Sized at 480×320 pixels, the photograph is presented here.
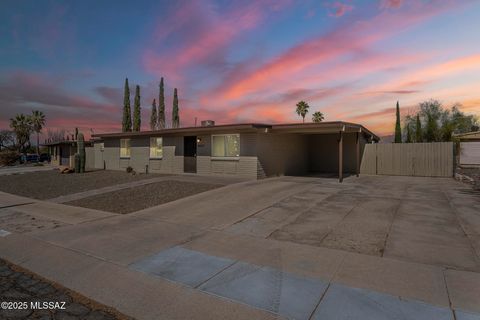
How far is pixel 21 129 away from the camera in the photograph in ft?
193

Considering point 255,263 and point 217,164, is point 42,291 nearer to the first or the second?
point 255,263

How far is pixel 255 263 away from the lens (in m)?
4.81

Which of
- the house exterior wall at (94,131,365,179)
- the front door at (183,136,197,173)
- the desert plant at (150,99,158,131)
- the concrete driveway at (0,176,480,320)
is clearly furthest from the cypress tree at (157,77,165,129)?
the concrete driveway at (0,176,480,320)

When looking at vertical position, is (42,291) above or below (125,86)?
below

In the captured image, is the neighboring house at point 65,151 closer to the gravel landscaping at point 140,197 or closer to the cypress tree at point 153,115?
the cypress tree at point 153,115

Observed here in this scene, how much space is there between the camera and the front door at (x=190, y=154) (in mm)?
19062

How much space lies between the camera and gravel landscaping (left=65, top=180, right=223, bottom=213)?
995 cm

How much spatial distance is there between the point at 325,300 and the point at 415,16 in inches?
483

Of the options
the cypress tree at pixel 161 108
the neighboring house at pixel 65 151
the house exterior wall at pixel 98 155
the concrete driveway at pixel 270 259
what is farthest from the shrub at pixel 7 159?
the concrete driveway at pixel 270 259

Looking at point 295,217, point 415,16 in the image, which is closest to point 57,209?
point 295,217

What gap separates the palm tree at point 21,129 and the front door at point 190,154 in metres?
57.0

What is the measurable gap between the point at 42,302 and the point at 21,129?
2754 inches

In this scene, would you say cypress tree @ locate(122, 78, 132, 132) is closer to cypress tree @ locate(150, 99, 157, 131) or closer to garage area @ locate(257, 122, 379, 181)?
cypress tree @ locate(150, 99, 157, 131)

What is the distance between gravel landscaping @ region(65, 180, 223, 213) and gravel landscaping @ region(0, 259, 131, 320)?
Answer: 475cm
